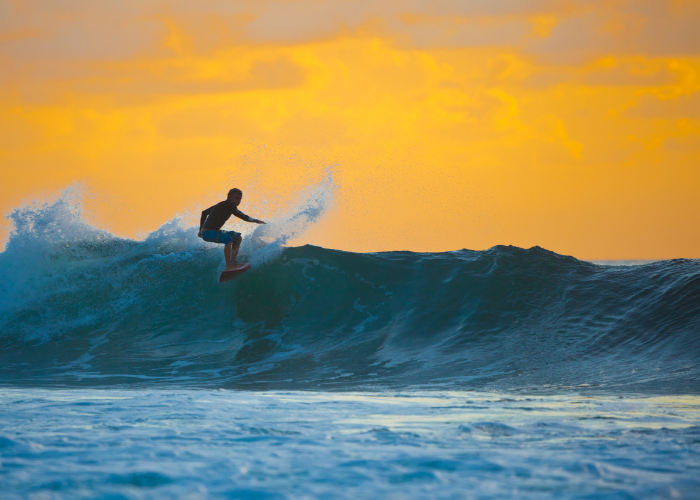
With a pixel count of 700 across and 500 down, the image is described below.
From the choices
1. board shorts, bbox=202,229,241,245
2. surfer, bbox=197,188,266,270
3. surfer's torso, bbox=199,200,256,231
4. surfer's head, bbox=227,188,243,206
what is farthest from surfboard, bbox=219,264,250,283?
surfer's head, bbox=227,188,243,206

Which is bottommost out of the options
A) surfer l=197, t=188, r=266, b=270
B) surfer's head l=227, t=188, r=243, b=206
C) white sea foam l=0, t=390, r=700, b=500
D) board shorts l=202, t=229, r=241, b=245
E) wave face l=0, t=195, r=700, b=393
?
white sea foam l=0, t=390, r=700, b=500

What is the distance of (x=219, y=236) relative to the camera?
414 inches

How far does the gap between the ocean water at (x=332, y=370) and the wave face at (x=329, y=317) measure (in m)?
0.05

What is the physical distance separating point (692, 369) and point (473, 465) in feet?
16.5

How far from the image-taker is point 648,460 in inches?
145

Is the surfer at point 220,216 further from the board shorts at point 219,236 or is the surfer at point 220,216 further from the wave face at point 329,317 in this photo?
the wave face at point 329,317

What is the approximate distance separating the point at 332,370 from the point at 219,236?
330 centimetres

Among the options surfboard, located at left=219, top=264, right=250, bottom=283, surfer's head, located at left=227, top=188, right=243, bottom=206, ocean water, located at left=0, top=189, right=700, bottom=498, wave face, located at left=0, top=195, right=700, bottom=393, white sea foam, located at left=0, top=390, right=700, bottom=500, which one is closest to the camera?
white sea foam, located at left=0, top=390, right=700, bottom=500

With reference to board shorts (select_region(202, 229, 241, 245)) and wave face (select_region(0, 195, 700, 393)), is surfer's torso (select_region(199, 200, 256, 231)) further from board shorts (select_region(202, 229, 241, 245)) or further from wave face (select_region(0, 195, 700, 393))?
wave face (select_region(0, 195, 700, 393))

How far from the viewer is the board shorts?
1040 centimetres

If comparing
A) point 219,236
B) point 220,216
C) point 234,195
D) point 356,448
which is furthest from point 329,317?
point 356,448

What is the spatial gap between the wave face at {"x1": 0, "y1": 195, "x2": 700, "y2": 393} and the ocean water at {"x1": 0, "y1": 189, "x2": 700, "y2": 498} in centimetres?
5

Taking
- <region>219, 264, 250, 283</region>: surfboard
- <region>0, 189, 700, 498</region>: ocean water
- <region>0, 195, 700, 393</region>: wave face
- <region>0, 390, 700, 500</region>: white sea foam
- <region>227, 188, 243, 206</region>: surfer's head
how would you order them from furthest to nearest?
<region>219, 264, 250, 283</region>: surfboard → <region>227, 188, 243, 206</region>: surfer's head → <region>0, 195, 700, 393</region>: wave face → <region>0, 189, 700, 498</region>: ocean water → <region>0, 390, 700, 500</region>: white sea foam

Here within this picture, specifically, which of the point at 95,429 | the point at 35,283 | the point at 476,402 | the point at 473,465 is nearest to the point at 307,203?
the point at 35,283
